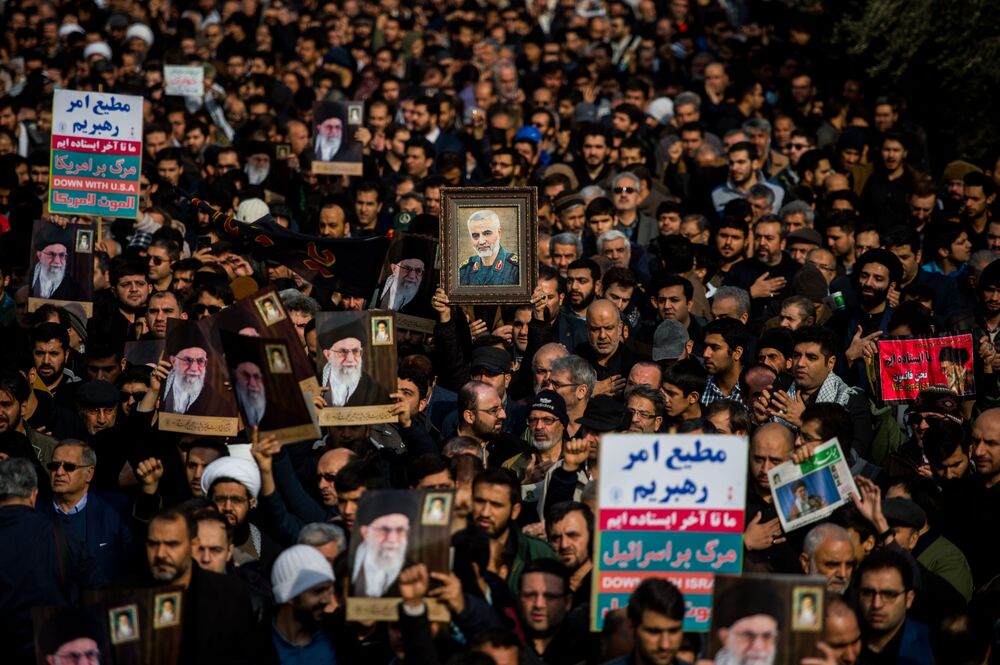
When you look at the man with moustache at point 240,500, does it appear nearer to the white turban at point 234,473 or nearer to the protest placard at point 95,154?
the white turban at point 234,473

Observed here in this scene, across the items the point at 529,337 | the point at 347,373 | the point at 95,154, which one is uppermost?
the point at 95,154

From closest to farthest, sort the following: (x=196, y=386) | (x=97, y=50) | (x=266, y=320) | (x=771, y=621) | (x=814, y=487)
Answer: (x=771, y=621) → (x=814, y=487) → (x=266, y=320) → (x=196, y=386) → (x=97, y=50)

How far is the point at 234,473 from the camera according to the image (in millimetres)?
10602

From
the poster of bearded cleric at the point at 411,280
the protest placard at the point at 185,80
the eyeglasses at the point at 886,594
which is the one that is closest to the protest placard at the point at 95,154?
the poster of bearded cleric at the point at 411,280

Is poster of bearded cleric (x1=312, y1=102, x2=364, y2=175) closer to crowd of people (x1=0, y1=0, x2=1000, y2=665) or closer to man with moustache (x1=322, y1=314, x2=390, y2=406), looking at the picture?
crowd of people (x1=0, y1=0, x2=1000, y2=665)

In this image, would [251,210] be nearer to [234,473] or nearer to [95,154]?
[95,154]

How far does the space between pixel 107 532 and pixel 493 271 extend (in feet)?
11.7

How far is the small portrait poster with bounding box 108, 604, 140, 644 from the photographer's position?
8.57m

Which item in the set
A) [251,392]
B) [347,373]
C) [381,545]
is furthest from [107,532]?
[381,545]

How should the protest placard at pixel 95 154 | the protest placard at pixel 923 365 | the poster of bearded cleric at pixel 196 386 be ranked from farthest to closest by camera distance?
the protest placard at pixel 95 154 < the protest placard at pixel 923 365 < the poster of bearded cleric at pixel 196 386

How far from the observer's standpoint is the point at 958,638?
369 inches

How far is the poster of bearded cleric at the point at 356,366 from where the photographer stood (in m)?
11.2

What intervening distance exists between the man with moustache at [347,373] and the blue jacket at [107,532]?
1500mm

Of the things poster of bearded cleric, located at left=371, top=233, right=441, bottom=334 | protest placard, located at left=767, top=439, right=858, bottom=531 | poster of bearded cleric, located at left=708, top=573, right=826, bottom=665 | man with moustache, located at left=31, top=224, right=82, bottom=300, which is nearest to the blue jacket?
poster of bearded cleric, located at left=371, top=233, right=441, bottom=334
